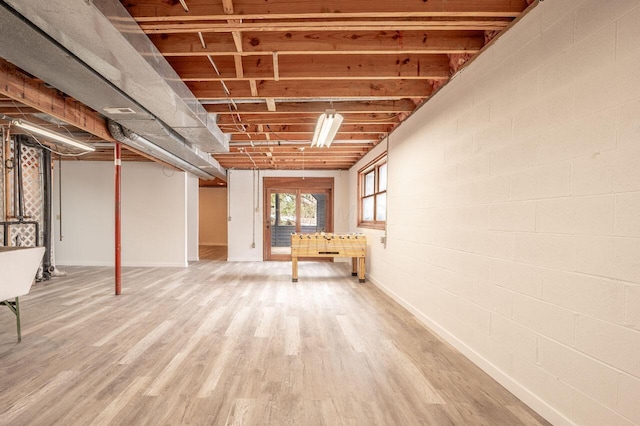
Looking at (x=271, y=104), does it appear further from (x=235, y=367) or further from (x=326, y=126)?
(x=235, y=367)

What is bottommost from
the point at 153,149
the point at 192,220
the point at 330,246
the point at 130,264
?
the point at 130,264

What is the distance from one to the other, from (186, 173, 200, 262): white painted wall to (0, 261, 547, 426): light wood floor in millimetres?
4026

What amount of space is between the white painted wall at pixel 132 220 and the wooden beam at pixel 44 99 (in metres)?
3.05

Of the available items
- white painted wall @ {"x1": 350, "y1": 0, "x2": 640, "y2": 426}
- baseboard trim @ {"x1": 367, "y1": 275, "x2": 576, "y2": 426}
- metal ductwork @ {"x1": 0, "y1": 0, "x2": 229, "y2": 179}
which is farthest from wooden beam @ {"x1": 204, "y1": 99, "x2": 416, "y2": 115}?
baseboard trim @ {"x1": 367, "y1": 275, "x2": 576, "y2": 426}

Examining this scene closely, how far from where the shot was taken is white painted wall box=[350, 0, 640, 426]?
1387 millimetres

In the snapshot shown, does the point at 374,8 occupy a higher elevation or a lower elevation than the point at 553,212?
higher

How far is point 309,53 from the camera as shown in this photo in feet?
8.42

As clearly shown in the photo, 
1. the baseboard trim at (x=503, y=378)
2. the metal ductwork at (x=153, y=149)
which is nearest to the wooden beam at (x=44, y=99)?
the metal ductwork at (x=153, y=149)

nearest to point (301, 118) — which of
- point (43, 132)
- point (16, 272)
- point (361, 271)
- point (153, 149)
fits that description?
point (153, 149)

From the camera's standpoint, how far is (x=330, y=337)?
2979mm

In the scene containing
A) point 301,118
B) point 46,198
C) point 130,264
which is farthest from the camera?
point 130,264

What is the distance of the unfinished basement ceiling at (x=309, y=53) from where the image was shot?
6.41 feet

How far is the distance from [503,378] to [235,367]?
198cm

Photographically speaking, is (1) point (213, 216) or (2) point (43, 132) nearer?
(2) point (43, 132)
